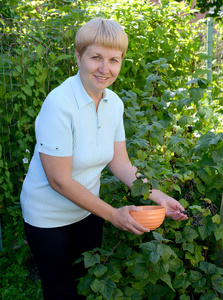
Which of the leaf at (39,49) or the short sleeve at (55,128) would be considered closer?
the short sleeve at (55,128)

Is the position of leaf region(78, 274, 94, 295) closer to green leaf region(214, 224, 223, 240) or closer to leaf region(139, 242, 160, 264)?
leaf region(139, 242, 160, 264)

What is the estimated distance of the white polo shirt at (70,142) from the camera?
5.72 ft

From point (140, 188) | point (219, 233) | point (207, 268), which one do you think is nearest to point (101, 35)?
point (140, 188)

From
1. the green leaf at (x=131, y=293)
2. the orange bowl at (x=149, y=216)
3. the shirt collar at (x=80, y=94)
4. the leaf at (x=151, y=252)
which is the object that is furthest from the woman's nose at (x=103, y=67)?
the green leaf at (x=131, y=293)

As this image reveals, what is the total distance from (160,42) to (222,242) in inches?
86.4

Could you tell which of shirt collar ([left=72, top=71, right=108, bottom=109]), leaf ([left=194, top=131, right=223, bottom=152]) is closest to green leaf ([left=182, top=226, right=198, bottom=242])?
leaf ([left=194, top=131, right=223, bottom=152])

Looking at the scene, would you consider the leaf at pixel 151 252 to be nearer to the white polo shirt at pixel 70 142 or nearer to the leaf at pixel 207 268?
the leaf at pixel 207 268

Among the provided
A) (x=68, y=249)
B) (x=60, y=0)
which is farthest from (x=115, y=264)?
(x=60, y=0)

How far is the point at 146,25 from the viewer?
3652mm

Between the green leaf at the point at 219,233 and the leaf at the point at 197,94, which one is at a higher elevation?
the leaf at the point at 197,94

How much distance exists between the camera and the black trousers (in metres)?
1.98

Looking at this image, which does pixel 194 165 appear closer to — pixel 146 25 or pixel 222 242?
pixel 222 242

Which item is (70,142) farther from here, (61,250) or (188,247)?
(188,247)

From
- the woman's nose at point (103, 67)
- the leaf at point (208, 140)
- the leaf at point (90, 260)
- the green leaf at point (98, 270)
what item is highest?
the woman's nose at point (103, 67)
